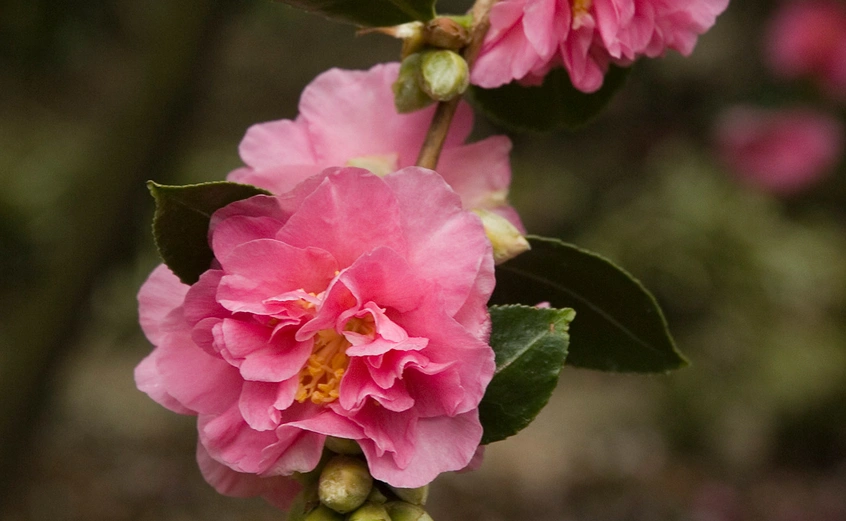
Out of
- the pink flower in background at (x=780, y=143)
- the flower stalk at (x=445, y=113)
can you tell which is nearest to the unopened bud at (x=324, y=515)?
the flower stalk at (x=445, y=113)

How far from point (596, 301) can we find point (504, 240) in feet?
0.35

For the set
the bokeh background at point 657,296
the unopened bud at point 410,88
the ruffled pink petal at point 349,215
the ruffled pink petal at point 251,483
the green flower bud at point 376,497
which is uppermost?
the unopened bud at point 410,88

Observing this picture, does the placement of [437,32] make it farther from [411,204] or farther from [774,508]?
[774,508]

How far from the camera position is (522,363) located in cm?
49

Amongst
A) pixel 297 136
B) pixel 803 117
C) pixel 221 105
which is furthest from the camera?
pixel 221 105

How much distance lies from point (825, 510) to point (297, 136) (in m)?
3.45

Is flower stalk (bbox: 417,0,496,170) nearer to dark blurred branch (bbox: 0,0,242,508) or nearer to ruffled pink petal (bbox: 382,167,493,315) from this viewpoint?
ruffled pink petal (bbox: 382,167,493,315)

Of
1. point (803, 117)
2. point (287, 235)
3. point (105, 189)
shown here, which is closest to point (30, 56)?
point (105, 189)

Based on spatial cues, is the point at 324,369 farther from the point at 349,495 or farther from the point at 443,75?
the point at 443,75

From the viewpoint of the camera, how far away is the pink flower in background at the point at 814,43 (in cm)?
247

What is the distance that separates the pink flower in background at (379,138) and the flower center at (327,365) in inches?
5.1

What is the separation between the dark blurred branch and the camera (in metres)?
1.63

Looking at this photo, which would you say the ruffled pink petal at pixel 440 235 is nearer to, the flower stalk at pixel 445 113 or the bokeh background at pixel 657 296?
the flower stalk at pixel 445 113

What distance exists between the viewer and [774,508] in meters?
3.37
